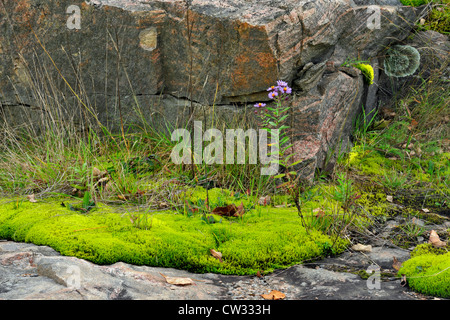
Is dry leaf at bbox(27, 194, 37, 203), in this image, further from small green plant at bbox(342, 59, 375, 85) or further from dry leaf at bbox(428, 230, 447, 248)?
small green plant at bbox(342, 59, 375, 85)

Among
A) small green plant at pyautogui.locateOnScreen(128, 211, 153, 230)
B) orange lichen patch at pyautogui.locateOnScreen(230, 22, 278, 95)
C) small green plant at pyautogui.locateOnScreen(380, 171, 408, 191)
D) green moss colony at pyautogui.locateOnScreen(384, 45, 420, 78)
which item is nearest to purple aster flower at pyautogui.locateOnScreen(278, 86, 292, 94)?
orange lichen patch at pyautogui.locateOnScreen(230, 22, 278, 95)

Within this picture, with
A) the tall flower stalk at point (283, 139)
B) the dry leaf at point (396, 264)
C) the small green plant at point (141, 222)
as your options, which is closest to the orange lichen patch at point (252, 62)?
the tall flower stalk at point (283, 139)

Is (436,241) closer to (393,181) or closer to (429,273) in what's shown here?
(429,273)

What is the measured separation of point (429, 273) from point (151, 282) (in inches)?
65.3

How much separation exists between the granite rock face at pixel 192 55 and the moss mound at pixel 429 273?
5.36ft

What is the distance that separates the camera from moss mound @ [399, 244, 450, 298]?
2500mm

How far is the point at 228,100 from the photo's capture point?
175 inches

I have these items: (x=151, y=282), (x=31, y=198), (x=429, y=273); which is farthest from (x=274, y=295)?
(x=31, y=198)

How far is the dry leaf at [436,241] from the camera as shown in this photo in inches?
126

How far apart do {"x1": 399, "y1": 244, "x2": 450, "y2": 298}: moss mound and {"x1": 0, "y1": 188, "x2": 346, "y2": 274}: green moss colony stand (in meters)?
0.55

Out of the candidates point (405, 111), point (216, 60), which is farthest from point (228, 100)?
point (405, 111)

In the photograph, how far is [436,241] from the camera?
3.25 meters

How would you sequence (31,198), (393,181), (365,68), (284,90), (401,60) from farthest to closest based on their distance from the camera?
(401,60)
(365,68)
(393,181)
(31,198)
(284,90)

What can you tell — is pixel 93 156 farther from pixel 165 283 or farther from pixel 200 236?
pixel 165 283
